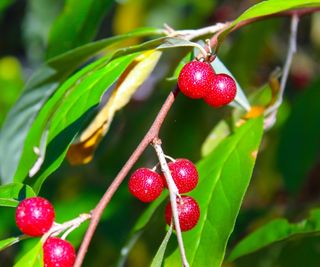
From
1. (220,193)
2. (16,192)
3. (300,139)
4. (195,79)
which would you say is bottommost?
(300,139)

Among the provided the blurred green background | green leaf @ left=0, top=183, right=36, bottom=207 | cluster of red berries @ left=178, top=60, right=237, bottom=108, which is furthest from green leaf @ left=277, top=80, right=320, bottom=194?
green leaf @ left=0, top=183, right=36, bottom=207

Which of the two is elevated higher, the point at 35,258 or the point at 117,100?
the point at 117,100

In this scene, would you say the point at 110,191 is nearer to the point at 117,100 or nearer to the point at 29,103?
the point at 117,100

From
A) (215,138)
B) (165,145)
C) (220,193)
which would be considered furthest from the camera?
(165,145)

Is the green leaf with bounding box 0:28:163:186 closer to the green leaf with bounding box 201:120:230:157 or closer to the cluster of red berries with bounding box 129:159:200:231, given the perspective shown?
the green leaf with bounding box 201:120:230:157

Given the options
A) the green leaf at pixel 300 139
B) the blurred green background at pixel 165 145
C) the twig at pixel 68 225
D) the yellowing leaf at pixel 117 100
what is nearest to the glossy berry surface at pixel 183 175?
the twig at pixel 68 225

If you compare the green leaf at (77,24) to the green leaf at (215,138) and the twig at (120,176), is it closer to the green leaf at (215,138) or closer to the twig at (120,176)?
the green leaf at (215,138)

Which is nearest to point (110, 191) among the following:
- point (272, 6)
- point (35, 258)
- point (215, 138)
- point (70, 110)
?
point (35, 258)
